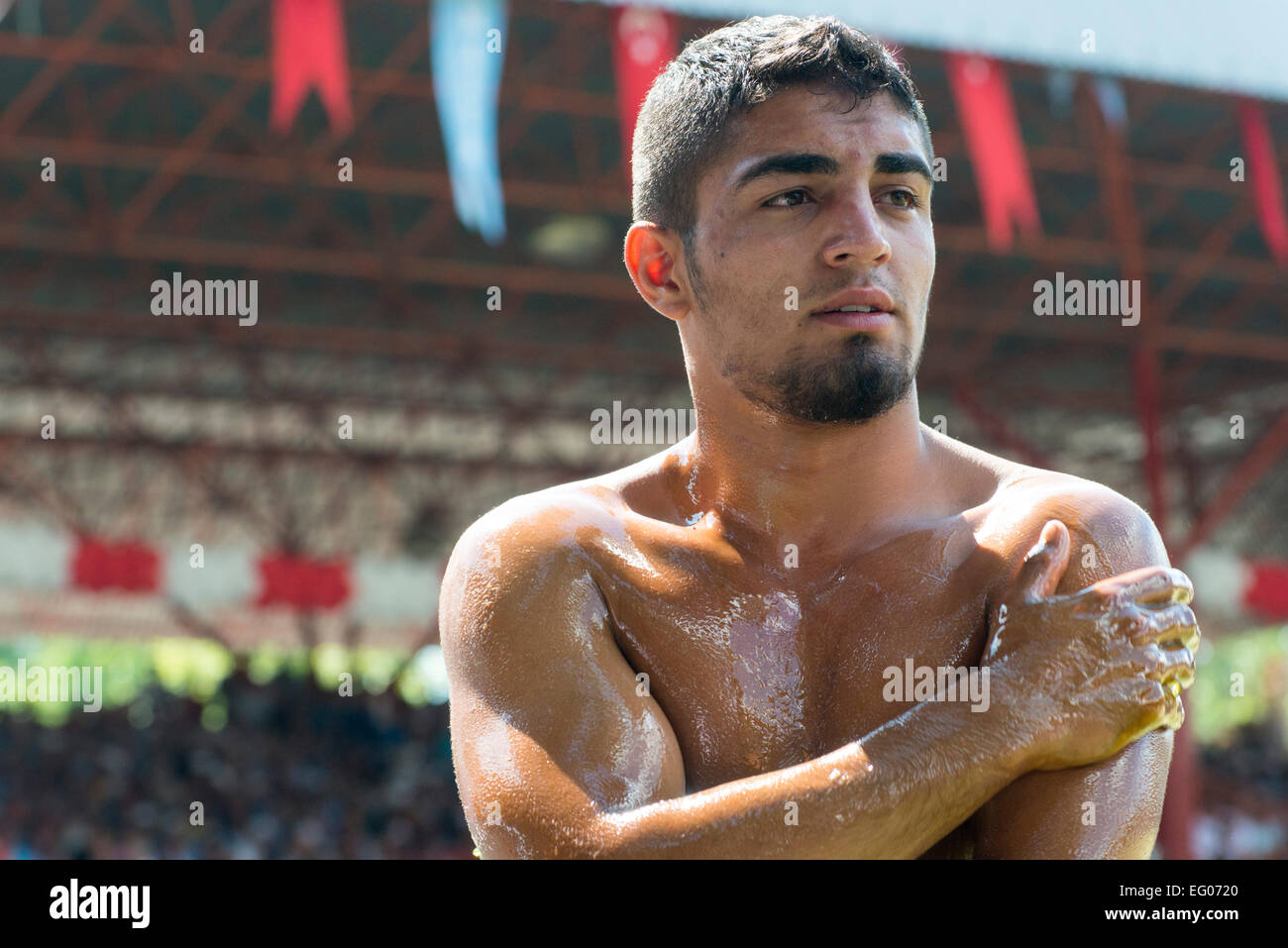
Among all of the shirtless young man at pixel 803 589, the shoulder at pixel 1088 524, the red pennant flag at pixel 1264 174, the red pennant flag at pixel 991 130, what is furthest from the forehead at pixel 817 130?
the red pennant flag at pixel 1264 174

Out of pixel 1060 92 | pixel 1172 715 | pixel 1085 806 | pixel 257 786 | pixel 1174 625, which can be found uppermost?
pixel 1060 92

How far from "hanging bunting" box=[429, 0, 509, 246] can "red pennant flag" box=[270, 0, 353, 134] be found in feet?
2.71

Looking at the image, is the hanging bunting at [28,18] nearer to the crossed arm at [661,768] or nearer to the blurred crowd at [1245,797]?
the crossed arm at [661,768]

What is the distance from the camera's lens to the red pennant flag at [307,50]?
34.6 ft

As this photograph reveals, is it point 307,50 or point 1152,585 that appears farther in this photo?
point 307,50

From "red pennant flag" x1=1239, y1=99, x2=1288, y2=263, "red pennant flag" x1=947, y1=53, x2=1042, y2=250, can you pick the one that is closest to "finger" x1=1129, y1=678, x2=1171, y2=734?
"red pennant flag" x1=947, y1=53, x2=1042, y2=250

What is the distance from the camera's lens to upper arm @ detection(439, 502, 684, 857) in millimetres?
1700

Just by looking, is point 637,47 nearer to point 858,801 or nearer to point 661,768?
point 661,768

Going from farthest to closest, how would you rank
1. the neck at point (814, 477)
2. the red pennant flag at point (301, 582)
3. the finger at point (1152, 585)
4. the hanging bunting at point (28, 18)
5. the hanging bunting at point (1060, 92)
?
the red pennant flag at point (301, 582) → the hanging bunting at point (1060, 92) → the hanging bunting at point (28, 18) → the neck at point (814, 477) → the finger at point (1152, 585)

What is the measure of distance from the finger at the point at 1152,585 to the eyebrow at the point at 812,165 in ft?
1.97

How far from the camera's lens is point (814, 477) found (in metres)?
1.99

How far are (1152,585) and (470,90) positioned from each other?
32.4 feet

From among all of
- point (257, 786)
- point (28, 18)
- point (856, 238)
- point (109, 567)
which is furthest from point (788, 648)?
point (257, 786)

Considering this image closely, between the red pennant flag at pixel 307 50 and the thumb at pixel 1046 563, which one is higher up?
the red pennant flag at pixel 307 50
